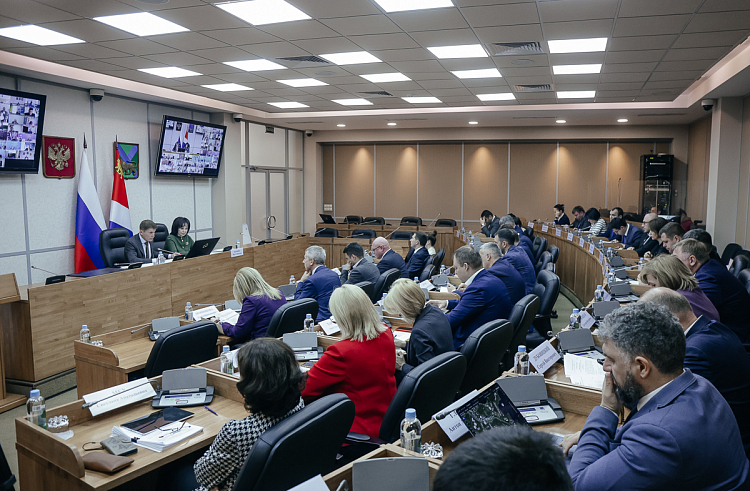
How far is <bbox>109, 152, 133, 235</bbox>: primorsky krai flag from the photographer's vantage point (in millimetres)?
7934

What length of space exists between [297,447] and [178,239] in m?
6.54

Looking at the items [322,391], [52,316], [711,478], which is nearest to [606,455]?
[711,478]

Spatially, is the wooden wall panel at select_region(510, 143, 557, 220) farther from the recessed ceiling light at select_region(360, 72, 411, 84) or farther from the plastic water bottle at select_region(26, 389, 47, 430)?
the plastic water bottle at select_region(26, 389, 47, 430)

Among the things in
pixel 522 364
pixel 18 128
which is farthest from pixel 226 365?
pixel 18 128

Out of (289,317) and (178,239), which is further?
(178,239)

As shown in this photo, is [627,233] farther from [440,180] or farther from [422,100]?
[440,180]

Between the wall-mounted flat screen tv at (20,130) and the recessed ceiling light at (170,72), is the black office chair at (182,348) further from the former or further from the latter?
the recessed ceiling light at (170,72)

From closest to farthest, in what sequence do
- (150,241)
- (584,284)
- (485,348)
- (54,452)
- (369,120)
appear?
(54,452) < (485,348) < (150,241) < (584,284) < (369,120)

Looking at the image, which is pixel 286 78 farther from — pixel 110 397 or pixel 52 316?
pixel 110 397

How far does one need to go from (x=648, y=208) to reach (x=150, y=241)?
33.3ft

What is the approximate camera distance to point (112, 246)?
6.74 metres

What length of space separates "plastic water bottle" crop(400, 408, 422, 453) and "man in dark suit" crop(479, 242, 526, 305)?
2840mm

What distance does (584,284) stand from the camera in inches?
316

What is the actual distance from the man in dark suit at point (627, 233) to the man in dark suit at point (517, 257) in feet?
10.1
